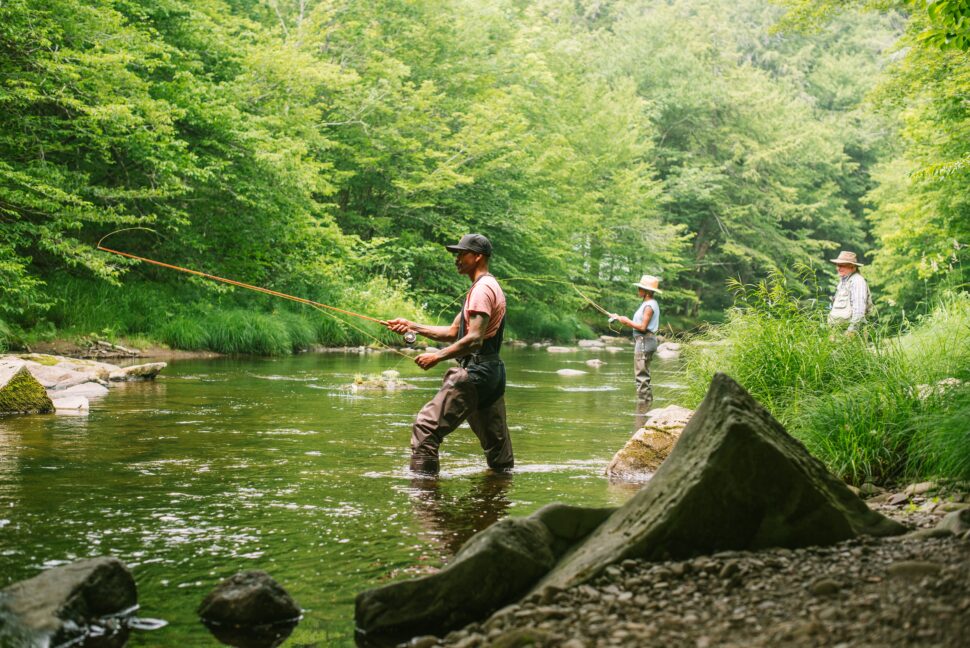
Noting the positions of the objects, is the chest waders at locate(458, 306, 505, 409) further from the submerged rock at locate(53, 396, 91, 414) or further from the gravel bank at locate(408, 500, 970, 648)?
the submerged rock at locate(53, 396, 91, 414)

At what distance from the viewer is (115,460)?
727 centimetres

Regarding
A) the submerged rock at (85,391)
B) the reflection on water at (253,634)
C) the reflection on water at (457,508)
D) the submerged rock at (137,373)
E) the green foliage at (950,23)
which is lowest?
the reflection on water at (253,634)

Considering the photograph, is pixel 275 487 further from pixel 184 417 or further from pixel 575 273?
pixel 575 273

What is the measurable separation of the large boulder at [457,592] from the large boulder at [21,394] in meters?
7.13

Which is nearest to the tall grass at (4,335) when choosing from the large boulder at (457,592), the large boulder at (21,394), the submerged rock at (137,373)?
the submerged rock at (137,373)

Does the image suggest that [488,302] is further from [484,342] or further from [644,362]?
[644,362]

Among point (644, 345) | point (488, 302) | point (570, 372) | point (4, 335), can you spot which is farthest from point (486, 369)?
point (570, 372)

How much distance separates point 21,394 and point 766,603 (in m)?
8.56

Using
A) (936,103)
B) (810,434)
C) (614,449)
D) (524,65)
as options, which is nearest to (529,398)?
(614,449)

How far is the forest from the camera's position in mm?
15953

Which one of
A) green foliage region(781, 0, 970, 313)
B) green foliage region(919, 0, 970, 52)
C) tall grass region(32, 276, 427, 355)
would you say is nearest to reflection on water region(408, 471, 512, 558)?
green foliage region(919, 0, 970, 52)

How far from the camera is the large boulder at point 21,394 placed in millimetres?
9586

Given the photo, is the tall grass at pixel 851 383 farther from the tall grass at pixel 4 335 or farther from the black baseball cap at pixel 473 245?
the tall grass at pixel 4 335

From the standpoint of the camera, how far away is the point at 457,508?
6.02 meters
